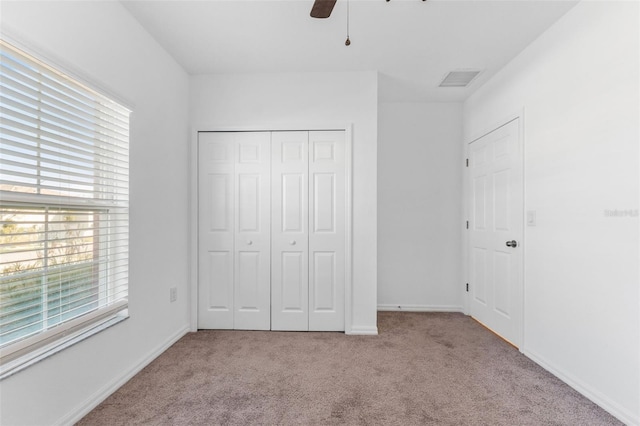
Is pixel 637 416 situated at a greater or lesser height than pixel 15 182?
lesser

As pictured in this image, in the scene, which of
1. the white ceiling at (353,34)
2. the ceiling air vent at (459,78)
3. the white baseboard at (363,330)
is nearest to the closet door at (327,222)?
the white baseboard at (363,330)

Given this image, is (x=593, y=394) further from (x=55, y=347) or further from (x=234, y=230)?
(x=55, y=347)

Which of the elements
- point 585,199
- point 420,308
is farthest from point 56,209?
point 420,308

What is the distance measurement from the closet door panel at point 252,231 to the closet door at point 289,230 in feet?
0.24

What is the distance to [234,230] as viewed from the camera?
311 centimetres

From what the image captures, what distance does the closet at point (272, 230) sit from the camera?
3.07 meters

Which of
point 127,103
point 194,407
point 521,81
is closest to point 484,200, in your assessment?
point 521,81

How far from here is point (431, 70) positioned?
2.99 metres

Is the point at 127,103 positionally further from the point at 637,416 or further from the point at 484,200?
the point at 637,416

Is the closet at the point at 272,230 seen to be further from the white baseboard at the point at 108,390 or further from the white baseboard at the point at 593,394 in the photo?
the white baseboard at the point at 593,394

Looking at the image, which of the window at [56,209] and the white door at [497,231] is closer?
the window at [56,209]

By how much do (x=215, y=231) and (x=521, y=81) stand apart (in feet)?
10.5

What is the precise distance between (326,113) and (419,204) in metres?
1.69

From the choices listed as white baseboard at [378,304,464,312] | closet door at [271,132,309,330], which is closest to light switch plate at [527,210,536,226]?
white baseboard at [378,304,464,312]
